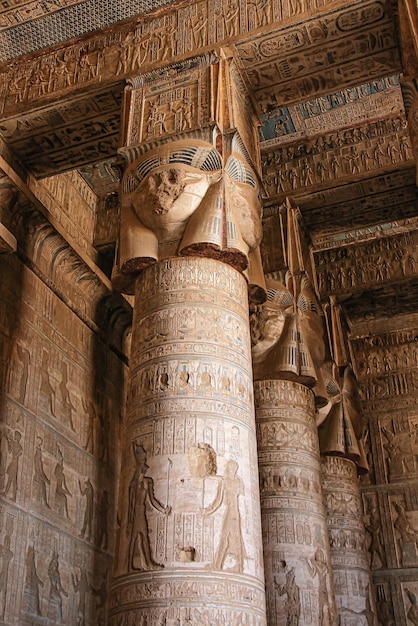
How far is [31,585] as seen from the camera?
19.9 feet

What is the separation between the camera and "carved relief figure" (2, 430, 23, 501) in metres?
6.09

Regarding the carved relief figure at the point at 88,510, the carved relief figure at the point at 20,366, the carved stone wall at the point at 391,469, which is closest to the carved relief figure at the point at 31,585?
the carved relief figure at the point at 88,510

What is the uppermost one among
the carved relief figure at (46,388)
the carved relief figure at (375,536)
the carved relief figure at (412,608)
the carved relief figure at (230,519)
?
the carved relief figure at (46,388)

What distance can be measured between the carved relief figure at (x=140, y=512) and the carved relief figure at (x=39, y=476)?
7.36ft

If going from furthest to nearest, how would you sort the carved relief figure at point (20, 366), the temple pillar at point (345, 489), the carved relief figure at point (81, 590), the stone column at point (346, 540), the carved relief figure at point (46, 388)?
the temple pillar at point (345, 489) < the stone column at point (346, 540) < the carved relief figure at point (46, 388) < the carved relief figure at point (81, 590) < the carved relief figure at point (20, 366)

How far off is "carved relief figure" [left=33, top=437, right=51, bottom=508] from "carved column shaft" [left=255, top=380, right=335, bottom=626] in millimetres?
1958

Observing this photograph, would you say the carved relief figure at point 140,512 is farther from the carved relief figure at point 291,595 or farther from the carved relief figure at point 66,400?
the carved relief figure at point 66,400

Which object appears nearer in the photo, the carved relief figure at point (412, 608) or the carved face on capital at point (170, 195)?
the carved face on capital at point (170, 195)

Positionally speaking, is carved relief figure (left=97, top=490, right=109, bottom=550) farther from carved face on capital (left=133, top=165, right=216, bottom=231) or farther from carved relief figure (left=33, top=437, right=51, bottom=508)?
carved face on capital (left=133, top=165, right=216, bottom=231)

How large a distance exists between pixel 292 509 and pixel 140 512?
269 centimetres

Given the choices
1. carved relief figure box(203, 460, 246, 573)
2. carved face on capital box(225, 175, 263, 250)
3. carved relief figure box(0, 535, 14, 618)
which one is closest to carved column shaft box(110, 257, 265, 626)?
carved relief figure box(203, 460, 246, 573)

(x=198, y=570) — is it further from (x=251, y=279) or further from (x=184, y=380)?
(x=251, y=279)

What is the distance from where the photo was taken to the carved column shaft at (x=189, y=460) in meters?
4.01

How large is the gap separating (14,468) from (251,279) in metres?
2.55
